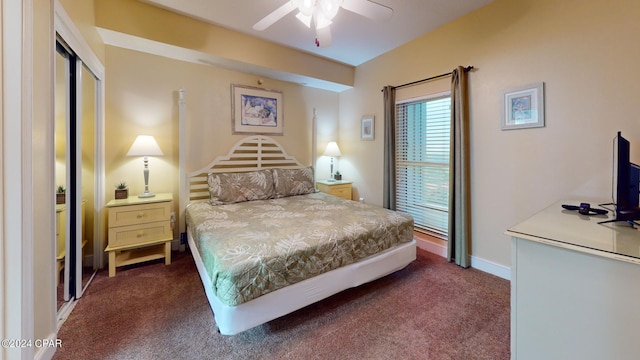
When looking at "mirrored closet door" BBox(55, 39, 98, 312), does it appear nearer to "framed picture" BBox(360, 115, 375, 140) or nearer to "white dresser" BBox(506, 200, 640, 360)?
"white dresser" BBox(506, 200, 640, 360)

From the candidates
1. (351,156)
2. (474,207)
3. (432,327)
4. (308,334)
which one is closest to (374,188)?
(351,156)

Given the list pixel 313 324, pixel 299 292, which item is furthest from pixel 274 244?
pixel 313 324

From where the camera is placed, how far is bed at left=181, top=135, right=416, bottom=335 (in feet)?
4.98

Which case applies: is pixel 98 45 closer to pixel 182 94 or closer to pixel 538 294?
pixel 182 94

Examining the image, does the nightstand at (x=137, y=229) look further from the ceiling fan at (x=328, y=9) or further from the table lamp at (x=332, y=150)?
the table lamp at (x=332, y=150)

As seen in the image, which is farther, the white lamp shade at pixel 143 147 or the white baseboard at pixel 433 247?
the white baseboard at pixel 433 247

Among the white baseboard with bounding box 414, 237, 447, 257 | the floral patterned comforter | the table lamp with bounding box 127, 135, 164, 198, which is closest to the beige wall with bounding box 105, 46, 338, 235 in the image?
the table lamp with bounding box 127, 135, 164, 198

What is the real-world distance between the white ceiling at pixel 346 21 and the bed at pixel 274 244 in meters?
1.72

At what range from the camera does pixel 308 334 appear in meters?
1.68

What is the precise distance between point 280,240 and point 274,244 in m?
0.08

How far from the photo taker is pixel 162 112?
3027mm

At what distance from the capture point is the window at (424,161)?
3.03 m

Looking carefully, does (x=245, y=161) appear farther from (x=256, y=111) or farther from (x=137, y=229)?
(x=137, y=229)

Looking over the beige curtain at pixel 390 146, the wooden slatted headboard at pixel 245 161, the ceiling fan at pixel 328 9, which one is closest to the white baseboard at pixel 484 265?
the beige curtain at pixel 390 146
